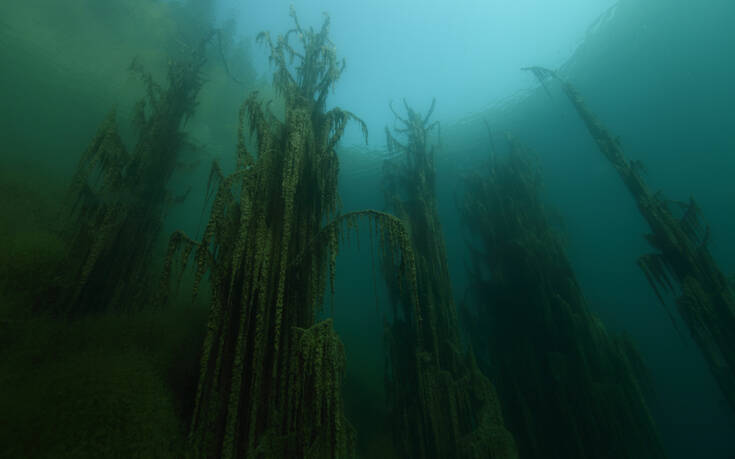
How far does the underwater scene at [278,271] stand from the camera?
9.28 ft

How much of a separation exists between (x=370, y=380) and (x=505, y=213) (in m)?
9.59

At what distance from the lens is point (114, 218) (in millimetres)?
5125

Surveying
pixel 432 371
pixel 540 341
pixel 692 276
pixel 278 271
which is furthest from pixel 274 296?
pixel 692 276

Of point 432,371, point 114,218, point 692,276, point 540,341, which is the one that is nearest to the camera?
point 114,218

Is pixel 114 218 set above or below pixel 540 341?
above

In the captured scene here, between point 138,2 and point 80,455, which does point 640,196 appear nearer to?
point 80,455

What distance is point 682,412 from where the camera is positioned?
1911cm

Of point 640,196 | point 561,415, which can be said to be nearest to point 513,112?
point 640,196

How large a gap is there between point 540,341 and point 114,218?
11.5 meters

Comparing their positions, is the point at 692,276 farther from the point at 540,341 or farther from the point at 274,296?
the point at 274,296

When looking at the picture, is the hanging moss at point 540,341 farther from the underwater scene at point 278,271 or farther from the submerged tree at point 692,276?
the submerged tree at point 692,276

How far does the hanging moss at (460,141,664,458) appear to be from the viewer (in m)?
6.48

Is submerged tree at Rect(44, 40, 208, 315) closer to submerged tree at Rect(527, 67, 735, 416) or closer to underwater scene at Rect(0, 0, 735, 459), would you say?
underwater scene at Rect(0, 0, 735, 459)

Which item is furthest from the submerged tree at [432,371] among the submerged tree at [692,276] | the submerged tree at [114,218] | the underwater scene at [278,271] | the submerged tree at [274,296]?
the submerged tree at [114,218]
